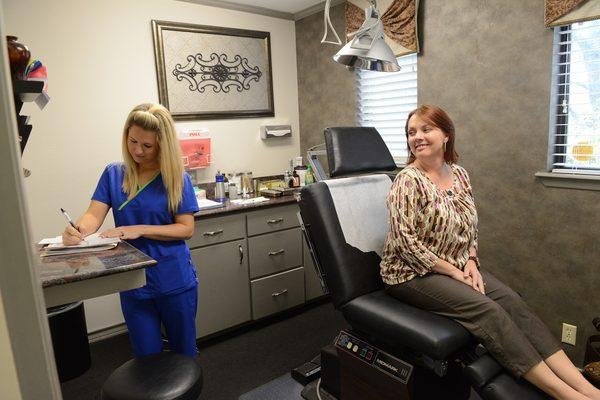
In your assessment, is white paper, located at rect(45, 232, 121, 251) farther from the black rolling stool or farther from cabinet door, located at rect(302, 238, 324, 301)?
cabinet door, located at rect(302, 238, 324, 301)

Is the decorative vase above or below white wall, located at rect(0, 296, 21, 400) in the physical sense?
above

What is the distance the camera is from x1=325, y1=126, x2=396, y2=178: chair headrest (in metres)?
2.01

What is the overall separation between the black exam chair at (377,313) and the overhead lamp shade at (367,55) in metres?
0.32

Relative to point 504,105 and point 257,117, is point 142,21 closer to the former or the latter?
point 257,117

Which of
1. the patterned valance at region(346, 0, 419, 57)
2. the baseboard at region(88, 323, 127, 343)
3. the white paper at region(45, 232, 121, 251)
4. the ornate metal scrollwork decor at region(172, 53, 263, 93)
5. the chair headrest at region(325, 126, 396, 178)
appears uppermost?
the patterned valance at region(346, 0, 419, 57)

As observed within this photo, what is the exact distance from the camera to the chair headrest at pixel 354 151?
201 cm

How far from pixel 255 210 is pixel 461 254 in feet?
4.85

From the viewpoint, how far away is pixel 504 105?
2322mm

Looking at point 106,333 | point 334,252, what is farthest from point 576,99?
point 106,333

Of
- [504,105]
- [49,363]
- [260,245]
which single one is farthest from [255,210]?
[49,363]

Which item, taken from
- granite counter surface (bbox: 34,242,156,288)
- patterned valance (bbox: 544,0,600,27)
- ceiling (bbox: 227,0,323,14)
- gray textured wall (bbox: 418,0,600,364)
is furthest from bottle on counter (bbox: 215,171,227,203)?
patterned valance (bbox: 544,0,600,27)

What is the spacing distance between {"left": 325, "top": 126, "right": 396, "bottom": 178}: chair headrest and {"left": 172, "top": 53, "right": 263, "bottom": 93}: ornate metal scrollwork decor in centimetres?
147

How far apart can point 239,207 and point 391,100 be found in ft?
4.47

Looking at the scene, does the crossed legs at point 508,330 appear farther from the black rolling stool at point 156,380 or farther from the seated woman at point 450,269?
the black rolling stool at point 156,380
